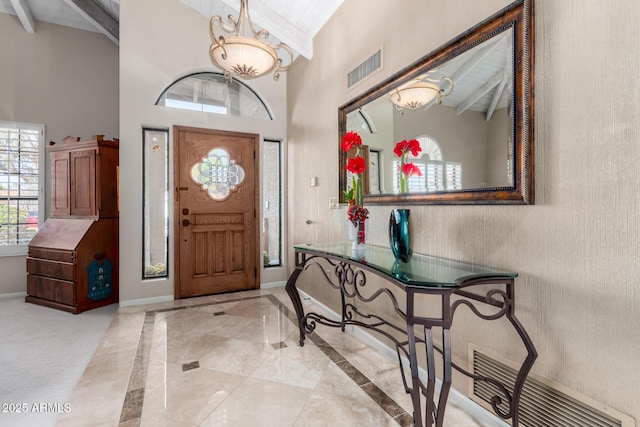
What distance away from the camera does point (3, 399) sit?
1828mm

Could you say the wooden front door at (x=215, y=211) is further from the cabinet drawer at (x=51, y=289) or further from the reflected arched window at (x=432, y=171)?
the reflected arched window at (x=432, y=171)

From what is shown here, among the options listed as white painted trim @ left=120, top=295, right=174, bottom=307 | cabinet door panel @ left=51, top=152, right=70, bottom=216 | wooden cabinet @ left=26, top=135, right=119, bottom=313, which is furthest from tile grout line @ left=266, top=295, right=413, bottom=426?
cabinet door panel @ left=51, top=152, right=70, bottom=216

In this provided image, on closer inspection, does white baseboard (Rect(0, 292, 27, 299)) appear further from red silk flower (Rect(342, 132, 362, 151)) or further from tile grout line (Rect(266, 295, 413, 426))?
red silk flower (Rect(342, 132, 362, 151))

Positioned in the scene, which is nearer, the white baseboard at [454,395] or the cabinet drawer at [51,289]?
the white baseboard at [454,395]

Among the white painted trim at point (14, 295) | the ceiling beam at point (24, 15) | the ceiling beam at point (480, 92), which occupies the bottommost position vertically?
the white painted trim at point (14, 295)

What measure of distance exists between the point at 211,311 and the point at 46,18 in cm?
467

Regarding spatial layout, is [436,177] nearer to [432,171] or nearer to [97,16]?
[432,171]

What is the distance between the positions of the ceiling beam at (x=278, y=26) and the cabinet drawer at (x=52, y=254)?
3395 mm

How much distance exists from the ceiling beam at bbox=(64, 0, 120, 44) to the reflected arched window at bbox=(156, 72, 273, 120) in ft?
5.08

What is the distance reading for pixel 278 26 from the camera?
3.46 m

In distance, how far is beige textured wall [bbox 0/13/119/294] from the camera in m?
3.98

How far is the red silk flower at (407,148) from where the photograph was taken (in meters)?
2.01

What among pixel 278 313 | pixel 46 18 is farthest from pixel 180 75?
pixel 278 313

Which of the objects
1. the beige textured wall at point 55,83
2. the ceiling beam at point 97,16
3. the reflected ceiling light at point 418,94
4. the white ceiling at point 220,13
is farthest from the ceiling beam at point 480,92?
the beige textured wall at point 55,83
